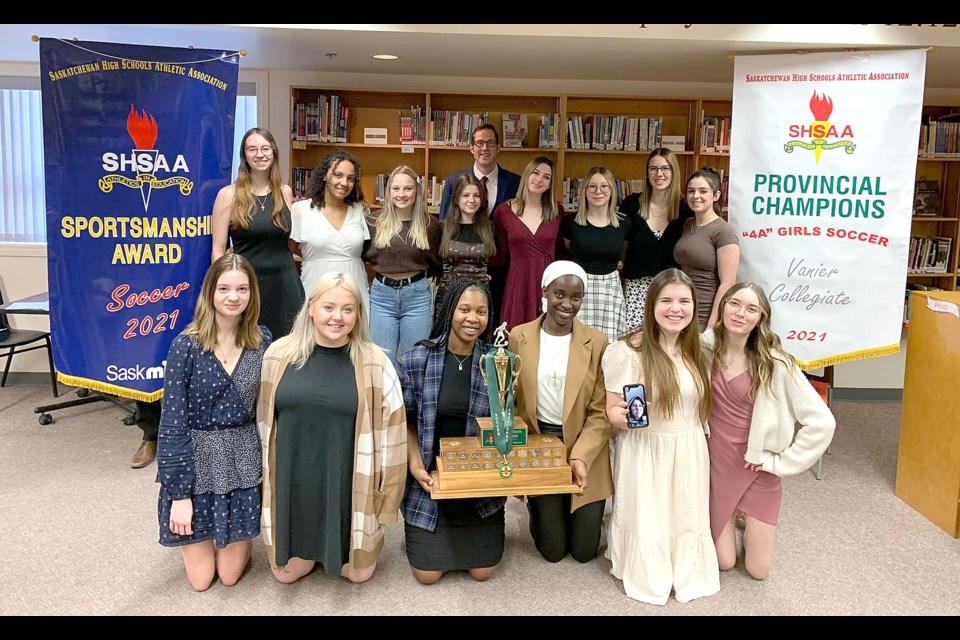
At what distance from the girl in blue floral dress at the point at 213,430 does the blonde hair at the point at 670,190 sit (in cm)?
232

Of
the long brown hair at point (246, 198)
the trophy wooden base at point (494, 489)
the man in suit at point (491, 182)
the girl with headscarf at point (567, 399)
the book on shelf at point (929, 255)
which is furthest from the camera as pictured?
the book on shelf at point (929, 255)

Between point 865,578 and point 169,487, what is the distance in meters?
2.74

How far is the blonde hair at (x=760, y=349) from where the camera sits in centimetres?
308

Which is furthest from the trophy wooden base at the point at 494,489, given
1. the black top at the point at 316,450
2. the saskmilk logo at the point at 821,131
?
the saskmilk logo at the point at 821,131

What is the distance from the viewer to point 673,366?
3.04m

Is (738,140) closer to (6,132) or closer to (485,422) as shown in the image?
(485,422)

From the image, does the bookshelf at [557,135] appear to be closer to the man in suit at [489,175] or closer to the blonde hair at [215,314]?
the man in suit at [489,175]

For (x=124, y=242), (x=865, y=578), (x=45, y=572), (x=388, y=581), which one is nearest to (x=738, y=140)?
(x=865, y=578)

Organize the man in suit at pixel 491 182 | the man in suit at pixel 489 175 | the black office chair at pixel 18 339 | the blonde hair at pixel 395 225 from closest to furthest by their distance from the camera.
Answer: the blonde hair at pixel 395 225
the man in suit at pixel 491 182
the man in suit at pixel 489 175
the black office chair at pixel 18 339

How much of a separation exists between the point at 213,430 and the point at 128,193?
158cm

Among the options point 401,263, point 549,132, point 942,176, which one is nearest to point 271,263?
point 401,263

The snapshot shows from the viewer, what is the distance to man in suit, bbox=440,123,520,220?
466cm

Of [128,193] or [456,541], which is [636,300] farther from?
[128,193]

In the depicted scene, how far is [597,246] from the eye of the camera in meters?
4.16
